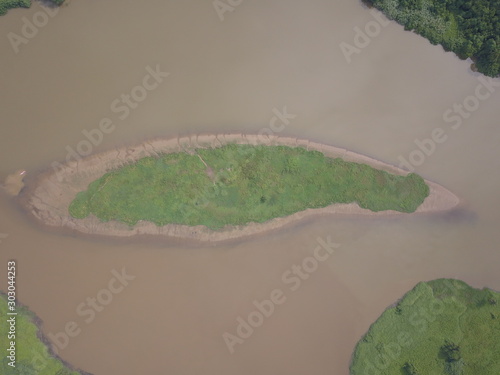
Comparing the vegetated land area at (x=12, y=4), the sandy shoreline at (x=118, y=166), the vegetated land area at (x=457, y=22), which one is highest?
the vegetated land area at (x=457, y=22)

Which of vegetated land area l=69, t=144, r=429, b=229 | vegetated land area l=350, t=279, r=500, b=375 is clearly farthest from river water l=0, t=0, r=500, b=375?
vegetated land area l=69, t=144, r=429, b=229

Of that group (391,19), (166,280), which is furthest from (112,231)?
(391,19)

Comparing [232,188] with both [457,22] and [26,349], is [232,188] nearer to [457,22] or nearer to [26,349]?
[26,349]

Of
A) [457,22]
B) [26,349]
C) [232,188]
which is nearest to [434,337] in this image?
[232,188]

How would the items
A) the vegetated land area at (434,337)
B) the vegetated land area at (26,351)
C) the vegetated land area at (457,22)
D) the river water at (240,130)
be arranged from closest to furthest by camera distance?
the vegetated land area at (26,351)
the river water at (240,130)
the vegetated land area at (434,337)
the vegetated land area at (457,22)

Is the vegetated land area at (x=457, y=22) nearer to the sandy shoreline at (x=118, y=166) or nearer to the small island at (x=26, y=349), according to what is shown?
the sandy shoreline at (x=118, y=166)

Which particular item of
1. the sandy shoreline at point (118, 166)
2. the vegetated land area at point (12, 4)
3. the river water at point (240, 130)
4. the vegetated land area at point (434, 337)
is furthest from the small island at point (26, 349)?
the vegetated land area at point (434, 337)
